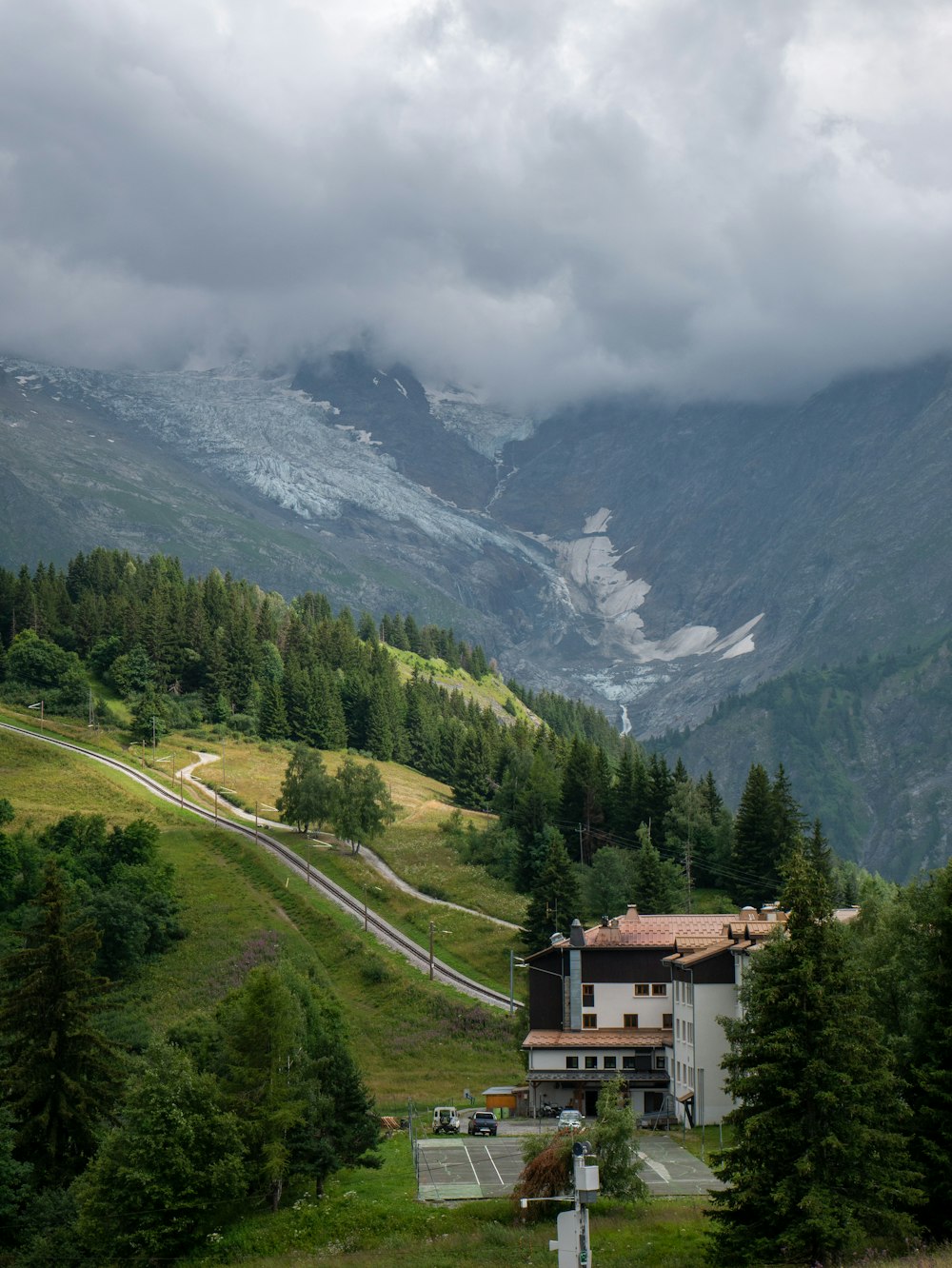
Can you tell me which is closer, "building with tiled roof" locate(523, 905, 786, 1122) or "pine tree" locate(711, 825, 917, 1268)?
"pine tree" locate(711, 825, 917, 1268)

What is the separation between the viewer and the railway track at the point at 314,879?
107500 mm

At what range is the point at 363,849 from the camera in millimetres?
145125

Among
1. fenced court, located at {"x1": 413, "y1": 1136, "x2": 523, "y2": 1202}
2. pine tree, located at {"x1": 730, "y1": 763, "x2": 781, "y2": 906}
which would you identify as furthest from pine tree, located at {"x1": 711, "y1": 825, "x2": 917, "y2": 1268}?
pine tree, located at {"x1": 730, "y1": 763, "x2": 781, "y2": 906}

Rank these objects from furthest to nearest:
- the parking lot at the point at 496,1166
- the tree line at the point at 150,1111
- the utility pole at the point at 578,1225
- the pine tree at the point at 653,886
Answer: the pine tree at the point at 653,886 → the parking lot at the point at 496,1166 → the tree line at the point at 150,1111 → the utility pole at the point at 578,1225

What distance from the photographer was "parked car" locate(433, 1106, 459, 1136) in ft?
238

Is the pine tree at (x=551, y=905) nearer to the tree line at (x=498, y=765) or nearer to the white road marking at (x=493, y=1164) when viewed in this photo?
the tree line at (x=498, y=765)

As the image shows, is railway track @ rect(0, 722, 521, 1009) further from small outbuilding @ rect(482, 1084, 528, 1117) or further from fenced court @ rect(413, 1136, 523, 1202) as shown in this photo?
fenced court @ rect(413, 1136, 523, 1202)

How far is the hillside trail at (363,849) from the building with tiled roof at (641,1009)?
3146 centimetres

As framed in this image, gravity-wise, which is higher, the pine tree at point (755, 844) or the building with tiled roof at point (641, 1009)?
the pine tree at point (755, 844)

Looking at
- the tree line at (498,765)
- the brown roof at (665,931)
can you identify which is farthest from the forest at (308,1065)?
the brown roof at (665,931)

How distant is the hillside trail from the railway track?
5.57 metres

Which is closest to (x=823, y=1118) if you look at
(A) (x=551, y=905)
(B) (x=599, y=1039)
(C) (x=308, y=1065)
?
(C) (x=308, y=1065)

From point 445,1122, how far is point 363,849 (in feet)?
241

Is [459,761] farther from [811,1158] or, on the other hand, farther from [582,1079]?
[811,1158]
